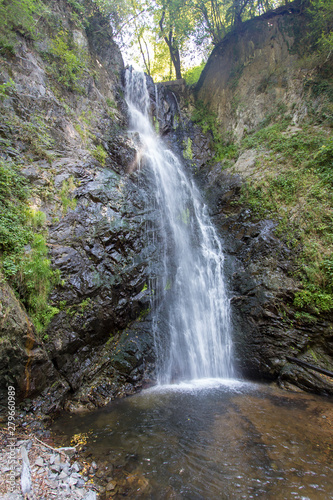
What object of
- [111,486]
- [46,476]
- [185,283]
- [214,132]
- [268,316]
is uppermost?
[214,132]

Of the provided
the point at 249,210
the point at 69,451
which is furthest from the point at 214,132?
the point at 69,451

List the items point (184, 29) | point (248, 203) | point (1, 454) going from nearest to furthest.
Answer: point (1, 454), point (248, 203), point (184, 29)

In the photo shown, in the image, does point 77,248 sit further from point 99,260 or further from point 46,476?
point 46,476

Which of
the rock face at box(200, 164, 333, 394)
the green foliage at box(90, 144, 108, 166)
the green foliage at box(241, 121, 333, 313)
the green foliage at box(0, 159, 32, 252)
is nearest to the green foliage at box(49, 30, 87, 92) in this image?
the green foliage at box(90, 144, 108, 166)

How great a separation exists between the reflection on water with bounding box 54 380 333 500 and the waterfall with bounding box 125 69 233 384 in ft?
4.78

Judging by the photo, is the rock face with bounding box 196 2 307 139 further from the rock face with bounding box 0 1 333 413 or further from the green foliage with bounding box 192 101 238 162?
the rock face with bounding box 0 1 333 413

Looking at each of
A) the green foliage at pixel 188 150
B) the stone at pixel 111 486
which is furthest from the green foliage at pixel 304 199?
the stone at pixel 111 486

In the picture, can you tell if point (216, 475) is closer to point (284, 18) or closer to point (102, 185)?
point (102, 185)

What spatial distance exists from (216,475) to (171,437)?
114 cm

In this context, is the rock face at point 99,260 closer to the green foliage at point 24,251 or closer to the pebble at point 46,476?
the green foliage at point 24,251

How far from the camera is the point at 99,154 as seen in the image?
31.1ft

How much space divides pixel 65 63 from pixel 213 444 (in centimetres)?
1367

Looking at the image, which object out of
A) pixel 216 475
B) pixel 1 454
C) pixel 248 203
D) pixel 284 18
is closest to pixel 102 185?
pixel 248 203

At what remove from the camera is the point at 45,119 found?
8.24 metres
